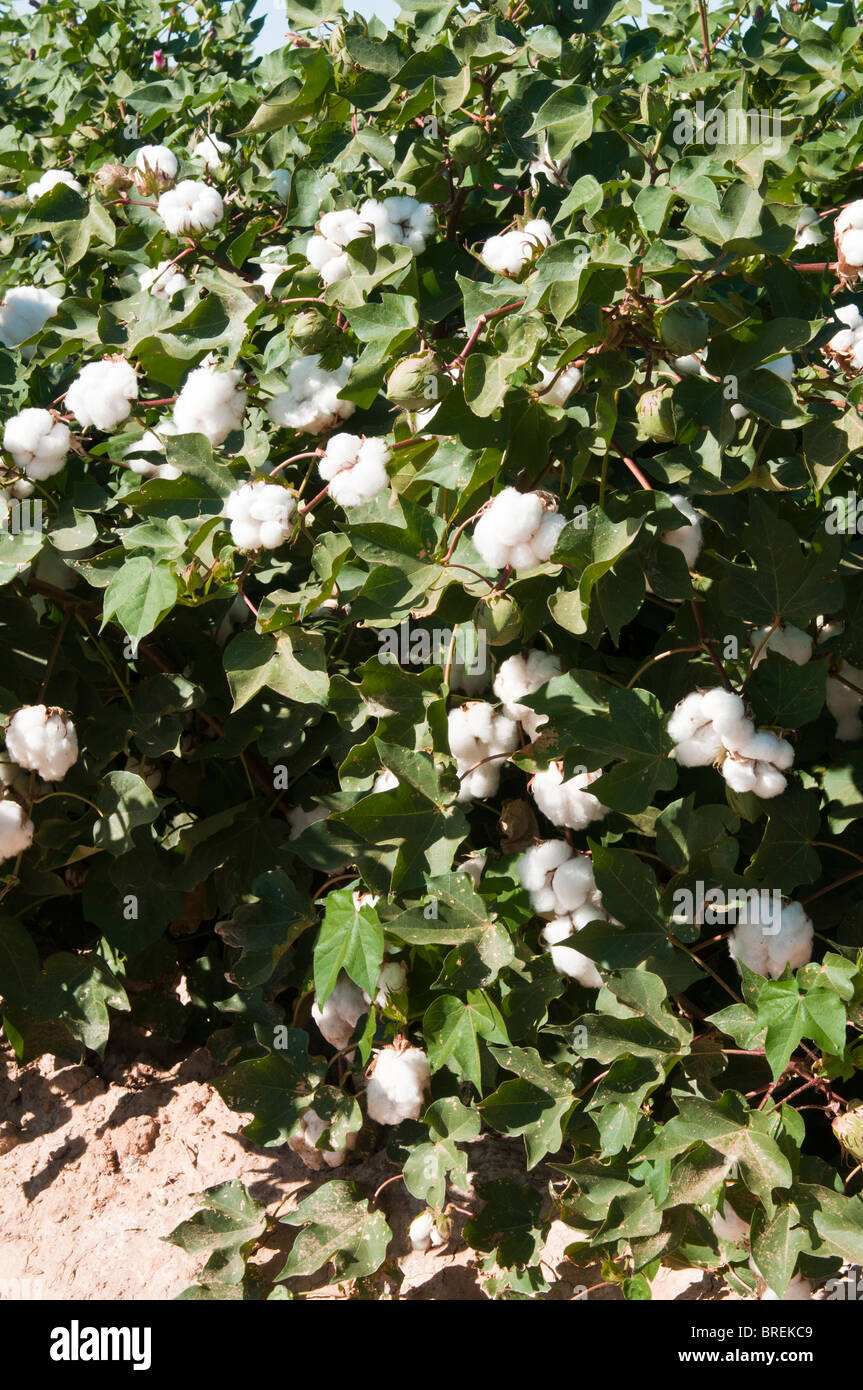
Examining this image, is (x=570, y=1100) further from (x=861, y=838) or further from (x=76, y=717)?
(x=76, y=717)

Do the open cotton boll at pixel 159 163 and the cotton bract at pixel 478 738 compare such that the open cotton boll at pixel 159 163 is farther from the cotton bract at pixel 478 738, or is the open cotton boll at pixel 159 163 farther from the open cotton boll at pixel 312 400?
the cotton bract at pixel 478 738

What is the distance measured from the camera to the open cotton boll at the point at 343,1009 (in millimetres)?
1862

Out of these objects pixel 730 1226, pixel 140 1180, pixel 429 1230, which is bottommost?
pixel 140 1180

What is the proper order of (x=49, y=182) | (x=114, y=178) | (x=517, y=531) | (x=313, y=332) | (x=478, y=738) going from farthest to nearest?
(x=49, y=182)
(x=114, y=178)
(x=313, y=332)
(x=478, y=738)
(x=517, y=531)

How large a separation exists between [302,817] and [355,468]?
2.15 feet

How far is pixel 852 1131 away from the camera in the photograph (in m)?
1.49

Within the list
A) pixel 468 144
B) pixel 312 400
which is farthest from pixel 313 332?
pixel 468 144

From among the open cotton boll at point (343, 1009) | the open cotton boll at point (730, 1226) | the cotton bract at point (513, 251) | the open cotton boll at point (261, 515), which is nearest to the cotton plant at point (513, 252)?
the cotton bract at point (513, 251)

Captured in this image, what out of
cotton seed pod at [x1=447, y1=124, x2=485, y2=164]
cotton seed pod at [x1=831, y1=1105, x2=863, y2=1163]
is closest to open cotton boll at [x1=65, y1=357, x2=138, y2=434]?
cotton seed pod at [x1=447, y1=124, x2=485, y2=164]

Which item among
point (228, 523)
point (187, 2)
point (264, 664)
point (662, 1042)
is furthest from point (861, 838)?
point (187, 2)

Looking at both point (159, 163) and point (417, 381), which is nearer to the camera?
point (417, 381)

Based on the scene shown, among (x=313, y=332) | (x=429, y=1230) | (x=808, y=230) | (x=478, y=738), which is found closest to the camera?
(x=478, y=738)

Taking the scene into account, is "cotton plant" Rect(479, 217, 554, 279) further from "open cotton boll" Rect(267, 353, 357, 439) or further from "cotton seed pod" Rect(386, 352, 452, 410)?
"open cotton boll" Rect(267, 353, 357, 439)

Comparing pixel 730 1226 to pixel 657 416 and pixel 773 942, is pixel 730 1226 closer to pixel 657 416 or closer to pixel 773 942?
pixel 773 942
